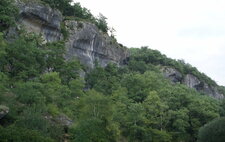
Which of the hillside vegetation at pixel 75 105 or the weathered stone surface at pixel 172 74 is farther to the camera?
the weathered stone surface at pixel 172 74

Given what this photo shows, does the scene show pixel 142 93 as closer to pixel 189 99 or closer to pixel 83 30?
pixel 189 99

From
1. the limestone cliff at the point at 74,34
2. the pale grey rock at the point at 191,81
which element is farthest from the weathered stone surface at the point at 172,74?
the limestone cliff at the point at 74,34

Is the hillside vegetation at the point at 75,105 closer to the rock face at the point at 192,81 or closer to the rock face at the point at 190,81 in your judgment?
the rock face at the point at 190,81

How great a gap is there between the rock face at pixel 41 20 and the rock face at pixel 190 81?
30906 millimetres

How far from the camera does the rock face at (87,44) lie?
185 ft

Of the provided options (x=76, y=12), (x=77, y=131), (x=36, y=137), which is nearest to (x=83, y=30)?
(x=76, y=12)

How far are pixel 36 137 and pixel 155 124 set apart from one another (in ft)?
72.1

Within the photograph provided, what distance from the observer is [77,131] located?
89.4 feet

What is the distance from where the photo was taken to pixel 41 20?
51.8 m

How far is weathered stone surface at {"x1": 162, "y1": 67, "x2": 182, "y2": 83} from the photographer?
253ft

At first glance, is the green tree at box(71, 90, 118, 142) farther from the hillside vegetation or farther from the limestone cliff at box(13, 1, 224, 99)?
the limestone cliff at box(13, 1, 224, 99)

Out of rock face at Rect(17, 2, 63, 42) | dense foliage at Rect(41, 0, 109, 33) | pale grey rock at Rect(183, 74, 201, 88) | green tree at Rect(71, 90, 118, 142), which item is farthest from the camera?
pale grey rock at Rect(183, 74, 201, 88)

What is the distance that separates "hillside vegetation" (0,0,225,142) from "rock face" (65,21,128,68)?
2.99m

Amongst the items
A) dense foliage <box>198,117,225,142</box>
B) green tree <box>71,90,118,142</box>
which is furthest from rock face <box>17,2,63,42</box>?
dense foliage <box>198,117,225,142</box>
